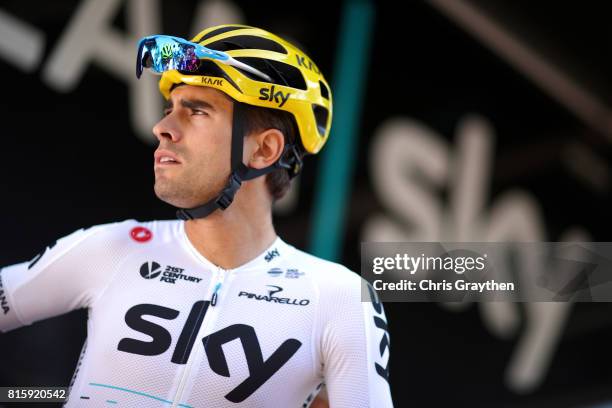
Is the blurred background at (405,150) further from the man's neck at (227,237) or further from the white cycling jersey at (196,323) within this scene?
the man's neck at (227,237)

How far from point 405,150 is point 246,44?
11.9 feet

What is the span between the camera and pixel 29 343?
403 centimetres

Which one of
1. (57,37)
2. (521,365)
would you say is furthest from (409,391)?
(57,37)

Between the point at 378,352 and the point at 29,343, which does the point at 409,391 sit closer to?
the point at 29,343

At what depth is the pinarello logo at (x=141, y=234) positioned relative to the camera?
259 cm

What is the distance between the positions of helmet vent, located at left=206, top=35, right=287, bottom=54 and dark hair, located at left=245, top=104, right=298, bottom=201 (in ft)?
0.63

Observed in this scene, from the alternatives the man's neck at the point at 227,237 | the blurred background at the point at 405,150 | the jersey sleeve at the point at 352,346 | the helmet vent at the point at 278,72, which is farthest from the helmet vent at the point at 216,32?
the blurred background at the point at 405,150

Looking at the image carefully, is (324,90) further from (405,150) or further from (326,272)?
(405,150)

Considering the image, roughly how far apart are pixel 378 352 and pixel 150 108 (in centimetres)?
253

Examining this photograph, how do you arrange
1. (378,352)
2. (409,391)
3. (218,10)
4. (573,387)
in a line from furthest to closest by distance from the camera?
1. (573,387)
2. (409,391)
3. (218,10)
4. (378,352)

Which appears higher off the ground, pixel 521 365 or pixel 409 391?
pixel 521 365

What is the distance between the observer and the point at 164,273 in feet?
8.27

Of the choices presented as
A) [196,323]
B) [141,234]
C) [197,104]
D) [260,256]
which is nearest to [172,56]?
[197,104]

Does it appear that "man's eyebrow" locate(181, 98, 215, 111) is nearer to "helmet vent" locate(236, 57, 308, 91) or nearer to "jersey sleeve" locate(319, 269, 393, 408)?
"helmet vent" locate(236, 57, 308, 91)
